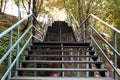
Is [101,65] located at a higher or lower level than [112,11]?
lower

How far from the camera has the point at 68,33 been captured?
16.1 m

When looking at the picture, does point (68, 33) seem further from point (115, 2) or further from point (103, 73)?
point (103, 73)

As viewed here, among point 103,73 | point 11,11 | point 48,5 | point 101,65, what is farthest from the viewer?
point 11,11

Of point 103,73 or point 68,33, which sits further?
point 68,33

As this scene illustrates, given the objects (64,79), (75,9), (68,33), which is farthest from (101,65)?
(75,9)

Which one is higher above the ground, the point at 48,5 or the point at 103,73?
the point at 48,5

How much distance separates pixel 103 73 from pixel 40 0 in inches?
620

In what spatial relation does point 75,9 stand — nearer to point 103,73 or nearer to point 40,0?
point 40,0

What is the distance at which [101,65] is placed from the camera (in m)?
6.29

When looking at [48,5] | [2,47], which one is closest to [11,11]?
[48,5]

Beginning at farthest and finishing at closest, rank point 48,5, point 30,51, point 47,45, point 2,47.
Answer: point 48,5 → point 2,47 → point 47,45 → point 30,51

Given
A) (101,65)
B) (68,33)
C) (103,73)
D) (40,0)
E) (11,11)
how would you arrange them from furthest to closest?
1. (11,11)
2. (40,0)
3. (68,33)
4. (101,65)
5. (103,73)

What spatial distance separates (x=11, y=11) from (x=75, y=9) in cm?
1377

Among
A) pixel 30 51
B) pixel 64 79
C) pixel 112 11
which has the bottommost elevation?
pixel 64 79
